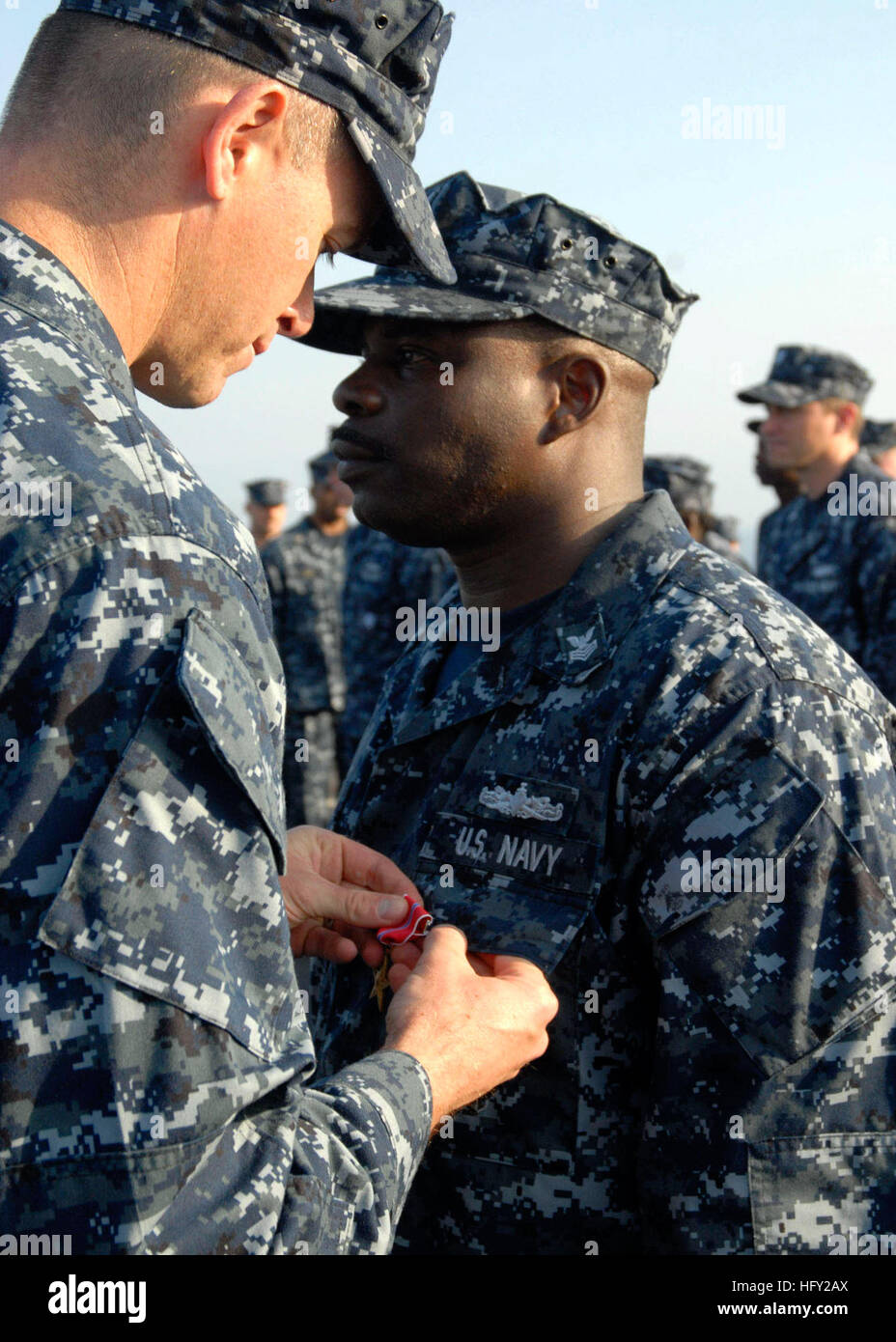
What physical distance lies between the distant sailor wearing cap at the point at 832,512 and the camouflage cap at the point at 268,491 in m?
6.95

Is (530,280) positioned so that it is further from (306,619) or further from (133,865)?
(306,619)

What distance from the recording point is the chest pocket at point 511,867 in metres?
2.35

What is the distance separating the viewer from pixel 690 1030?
2.16 m

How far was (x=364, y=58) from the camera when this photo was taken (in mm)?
1889

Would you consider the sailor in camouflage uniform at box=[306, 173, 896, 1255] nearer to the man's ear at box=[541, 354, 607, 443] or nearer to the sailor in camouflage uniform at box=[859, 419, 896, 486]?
the man's ear at box=[541, 354, 607, 443]

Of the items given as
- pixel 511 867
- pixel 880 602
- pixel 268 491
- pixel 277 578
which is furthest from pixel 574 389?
pixel 268 491

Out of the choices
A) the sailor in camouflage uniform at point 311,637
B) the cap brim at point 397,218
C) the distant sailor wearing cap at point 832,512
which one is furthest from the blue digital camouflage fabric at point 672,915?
the sailor in camouflage uniform at point 311,637

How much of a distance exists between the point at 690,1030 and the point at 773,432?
7.01 metres

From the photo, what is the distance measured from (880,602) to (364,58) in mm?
6107

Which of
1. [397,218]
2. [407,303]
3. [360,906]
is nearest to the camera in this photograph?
[397,218]

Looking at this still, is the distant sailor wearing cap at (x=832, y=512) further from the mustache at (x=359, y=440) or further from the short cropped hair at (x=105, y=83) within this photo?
the short cropped hair at (x=105, y=83)
